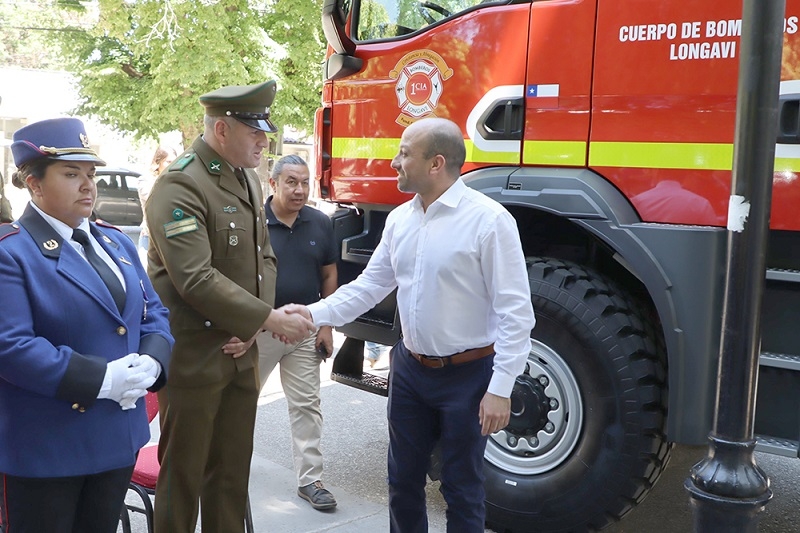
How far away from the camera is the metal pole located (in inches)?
102

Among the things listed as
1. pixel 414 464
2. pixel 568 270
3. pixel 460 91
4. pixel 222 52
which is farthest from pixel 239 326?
pixel 222 52

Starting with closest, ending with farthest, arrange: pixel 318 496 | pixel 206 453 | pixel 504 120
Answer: pixel 206 453
pixel 504 120
pixel 318 496

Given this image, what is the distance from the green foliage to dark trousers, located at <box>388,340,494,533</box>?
12086mm

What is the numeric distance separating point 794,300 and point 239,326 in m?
2.29

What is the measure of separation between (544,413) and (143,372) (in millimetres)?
2129

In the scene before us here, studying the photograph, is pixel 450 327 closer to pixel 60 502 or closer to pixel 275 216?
pixel 60 502

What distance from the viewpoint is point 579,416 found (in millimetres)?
3998

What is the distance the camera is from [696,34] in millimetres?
3781

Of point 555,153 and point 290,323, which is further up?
point 555,153

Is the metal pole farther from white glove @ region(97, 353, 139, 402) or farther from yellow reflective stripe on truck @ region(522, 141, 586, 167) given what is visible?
white glove @ region(97, 353, 139, 402)

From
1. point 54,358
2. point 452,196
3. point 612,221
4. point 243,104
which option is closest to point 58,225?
point 54,358

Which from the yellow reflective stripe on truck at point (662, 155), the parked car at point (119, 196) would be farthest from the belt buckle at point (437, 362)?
the parked car at point (119, 196)

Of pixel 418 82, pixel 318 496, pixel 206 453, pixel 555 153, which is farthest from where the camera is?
pixel 418 82

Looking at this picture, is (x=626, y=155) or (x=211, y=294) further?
(x=626, y=155)
